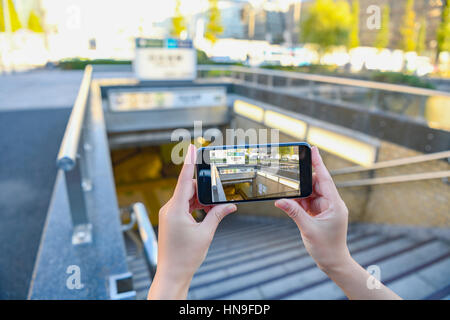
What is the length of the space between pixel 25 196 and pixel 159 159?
1054 cm

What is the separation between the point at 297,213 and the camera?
0.77 m

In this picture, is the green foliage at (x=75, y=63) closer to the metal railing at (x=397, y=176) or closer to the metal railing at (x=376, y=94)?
the metal railing at (x=376, y=94)

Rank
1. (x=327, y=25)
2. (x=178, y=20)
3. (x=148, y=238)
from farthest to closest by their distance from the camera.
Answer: (x=178, y=20) < (x=327, y=25) < (x=148, y=238)

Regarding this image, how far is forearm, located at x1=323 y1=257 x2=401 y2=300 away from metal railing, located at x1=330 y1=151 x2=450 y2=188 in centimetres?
258

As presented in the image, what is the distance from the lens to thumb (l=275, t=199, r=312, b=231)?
76cm

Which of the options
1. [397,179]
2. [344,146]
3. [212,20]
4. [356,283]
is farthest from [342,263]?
[212,20]

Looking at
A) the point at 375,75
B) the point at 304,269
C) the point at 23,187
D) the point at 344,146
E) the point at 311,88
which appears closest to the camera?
the point at 23,187

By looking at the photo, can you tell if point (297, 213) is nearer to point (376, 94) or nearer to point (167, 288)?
point (167, 288)

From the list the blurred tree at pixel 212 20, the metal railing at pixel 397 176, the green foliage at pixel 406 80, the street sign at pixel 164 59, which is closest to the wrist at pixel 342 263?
the metal railing at pixel 397 176

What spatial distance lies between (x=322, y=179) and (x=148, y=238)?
→ 4.58 ft

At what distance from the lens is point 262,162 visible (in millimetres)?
811

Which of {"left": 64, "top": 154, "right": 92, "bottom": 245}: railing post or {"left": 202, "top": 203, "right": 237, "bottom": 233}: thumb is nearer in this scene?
{"left": 202, "top": 203, "right": 237, "bottom": 233}: thumb

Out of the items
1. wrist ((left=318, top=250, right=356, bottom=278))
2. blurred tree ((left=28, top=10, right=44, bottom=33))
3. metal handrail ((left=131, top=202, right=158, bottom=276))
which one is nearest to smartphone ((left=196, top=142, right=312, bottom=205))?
wrist ((left=318, top=250, right=356, bottom=278))

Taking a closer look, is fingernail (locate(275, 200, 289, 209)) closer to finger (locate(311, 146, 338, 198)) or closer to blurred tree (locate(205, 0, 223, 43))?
finger (locate(311, 146, 338, 198))
